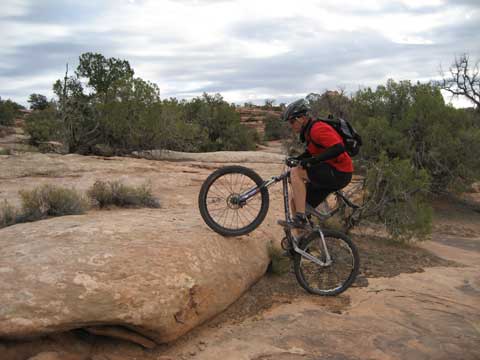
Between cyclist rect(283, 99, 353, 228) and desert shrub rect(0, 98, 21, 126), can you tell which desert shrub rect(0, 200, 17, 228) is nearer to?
cyclist rect(283, 99, 353, 228)

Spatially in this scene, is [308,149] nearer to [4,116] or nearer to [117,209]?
[117,209]

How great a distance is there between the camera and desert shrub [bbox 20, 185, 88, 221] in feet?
16.8

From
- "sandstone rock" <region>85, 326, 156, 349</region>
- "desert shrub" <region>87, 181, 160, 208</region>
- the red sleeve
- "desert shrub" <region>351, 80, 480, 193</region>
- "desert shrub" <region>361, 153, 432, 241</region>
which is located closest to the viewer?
"sandstone rock" <region>85, 326, 156, 349</region>

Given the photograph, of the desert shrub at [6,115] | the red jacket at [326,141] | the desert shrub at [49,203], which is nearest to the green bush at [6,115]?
the desert shrub at [6,115]

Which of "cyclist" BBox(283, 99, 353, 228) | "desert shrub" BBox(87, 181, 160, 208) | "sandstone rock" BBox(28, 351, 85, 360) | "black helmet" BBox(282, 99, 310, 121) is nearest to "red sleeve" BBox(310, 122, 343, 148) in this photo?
"cyclist" BBox(283, 99, 353, 228)

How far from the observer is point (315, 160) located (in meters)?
4.18

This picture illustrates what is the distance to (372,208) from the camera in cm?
730

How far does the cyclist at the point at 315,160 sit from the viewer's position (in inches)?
165

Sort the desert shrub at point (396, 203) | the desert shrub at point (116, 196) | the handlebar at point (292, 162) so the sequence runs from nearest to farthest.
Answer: the handlebar at point (292, 162) < the desert shrub at point (116, 196) < the desert shrub at point (396, 203)

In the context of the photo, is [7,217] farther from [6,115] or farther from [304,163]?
[6,115]

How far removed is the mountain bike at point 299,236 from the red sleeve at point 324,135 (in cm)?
30

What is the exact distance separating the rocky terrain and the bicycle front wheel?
13cm

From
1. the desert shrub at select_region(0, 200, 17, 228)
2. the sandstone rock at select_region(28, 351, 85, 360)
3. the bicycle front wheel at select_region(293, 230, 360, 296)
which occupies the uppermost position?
the desert shrub at select_region(0, 200, 17, 228)

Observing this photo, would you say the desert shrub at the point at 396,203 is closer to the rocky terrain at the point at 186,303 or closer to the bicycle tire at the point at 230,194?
the rocky terrain at the point at 186,303
